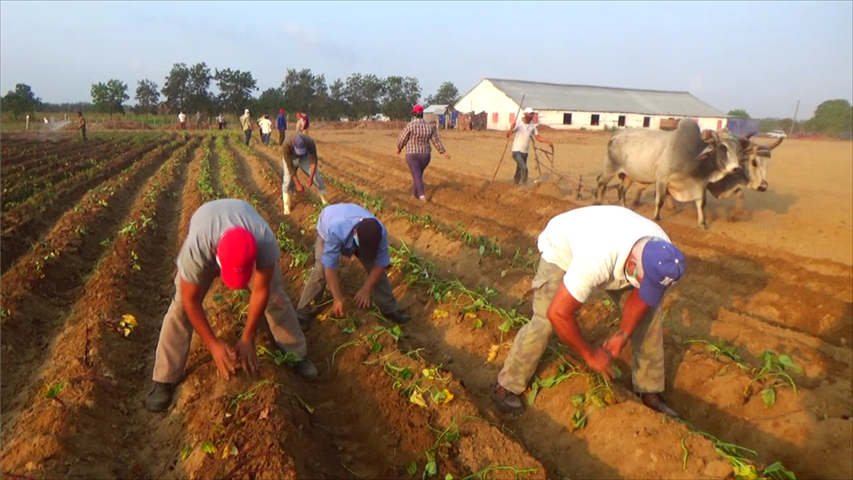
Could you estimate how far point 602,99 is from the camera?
55438 millimetres

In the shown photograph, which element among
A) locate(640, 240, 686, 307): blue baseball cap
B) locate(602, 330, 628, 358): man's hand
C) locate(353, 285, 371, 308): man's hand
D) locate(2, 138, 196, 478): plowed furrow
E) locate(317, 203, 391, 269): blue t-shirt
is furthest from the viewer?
locate(353, 285, 371, 308): man's hand

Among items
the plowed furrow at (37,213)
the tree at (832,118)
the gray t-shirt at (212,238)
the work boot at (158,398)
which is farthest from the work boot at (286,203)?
the tree at (832,118)

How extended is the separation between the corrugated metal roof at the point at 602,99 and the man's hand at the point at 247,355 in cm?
4736

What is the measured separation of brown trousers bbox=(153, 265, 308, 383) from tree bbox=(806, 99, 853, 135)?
8252 centimetres

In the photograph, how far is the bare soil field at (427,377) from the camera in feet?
12.5

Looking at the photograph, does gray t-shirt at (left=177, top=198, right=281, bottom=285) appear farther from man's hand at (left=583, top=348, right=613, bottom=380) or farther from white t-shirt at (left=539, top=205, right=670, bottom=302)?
man's hand at (left=583, top=348, right=613, bottom=380)

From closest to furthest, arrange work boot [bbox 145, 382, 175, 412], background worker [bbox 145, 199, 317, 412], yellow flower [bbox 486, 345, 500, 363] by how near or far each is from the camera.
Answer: background worker [bbox 145, 199, 317, 412], work boot [bbox 145, 382, 175, 412], yellow flower [bbox 486, 345, 500, 363]

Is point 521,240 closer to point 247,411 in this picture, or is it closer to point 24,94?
point 247,411

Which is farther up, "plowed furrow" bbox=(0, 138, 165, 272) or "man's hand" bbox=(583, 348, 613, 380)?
"man's hand" bbox=(583, 348, 613, 380)

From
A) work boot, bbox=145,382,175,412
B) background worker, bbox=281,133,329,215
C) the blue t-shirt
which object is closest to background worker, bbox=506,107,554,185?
background worker, bbox=281,133,329,215

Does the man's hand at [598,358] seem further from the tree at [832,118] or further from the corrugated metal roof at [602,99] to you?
the tree at [832,118]

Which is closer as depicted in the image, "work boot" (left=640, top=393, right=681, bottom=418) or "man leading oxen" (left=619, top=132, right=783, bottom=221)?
"work boot" (left=640, top=393, right=681, bottom=418)

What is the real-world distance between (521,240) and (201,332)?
6101mm

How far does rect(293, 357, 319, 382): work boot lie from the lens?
16.4 ft
